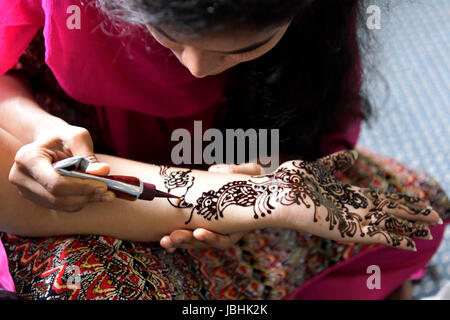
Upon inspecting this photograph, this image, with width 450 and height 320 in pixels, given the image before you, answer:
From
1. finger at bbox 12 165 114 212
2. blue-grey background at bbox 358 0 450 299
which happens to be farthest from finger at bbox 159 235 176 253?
blue-grey background at bbox 358 0 450 299

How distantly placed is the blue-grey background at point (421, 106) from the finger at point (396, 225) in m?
0.40

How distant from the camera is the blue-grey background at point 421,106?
4.02ft

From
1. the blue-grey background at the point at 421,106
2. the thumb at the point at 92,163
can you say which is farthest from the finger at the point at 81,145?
the blue-grey background at the point at 421,106

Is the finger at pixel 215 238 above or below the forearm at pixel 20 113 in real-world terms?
below

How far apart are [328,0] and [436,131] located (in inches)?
28.9

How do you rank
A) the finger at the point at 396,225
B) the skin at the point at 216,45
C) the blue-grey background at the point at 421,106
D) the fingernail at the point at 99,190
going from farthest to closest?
the blue-grey background at the point at 421,106
the finger at the point at 396,225
the fingernail at the point at 99,190
the skin at the point at 216,45

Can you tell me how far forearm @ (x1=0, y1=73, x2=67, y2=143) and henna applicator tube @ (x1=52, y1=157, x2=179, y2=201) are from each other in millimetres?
148

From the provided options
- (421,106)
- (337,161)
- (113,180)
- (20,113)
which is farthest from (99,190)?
(421,106)

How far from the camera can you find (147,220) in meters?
0.74

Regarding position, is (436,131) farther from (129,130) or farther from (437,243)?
(129,130)

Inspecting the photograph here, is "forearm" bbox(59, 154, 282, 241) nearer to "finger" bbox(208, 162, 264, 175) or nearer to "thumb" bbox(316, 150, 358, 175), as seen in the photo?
"finger" bbox(208, 162, 264, 175)

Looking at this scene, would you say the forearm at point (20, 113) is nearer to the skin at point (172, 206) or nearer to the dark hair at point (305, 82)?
the skin at point (172, 206)

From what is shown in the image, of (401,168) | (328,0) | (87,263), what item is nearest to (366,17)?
(328,0)

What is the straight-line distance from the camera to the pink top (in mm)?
709
